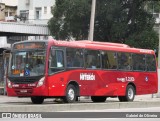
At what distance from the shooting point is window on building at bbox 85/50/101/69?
83.9ft

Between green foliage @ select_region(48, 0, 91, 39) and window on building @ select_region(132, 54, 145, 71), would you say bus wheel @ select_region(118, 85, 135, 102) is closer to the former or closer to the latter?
window on building @ select_region(132, 54, 145, 71)

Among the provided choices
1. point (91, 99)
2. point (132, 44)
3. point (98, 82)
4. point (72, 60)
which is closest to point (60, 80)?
point (72, 60)

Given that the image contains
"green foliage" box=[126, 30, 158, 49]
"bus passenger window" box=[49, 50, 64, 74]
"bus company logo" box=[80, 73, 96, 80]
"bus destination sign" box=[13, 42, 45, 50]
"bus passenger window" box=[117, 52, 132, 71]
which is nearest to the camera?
"bus passenger window" box=[49, 50, 64, 74]

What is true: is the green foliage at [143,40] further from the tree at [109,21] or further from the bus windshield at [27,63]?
the bus windshield at [27,63]

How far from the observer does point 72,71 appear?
80.2ft

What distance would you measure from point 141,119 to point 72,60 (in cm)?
800

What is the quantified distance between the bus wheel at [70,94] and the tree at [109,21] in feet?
92.9

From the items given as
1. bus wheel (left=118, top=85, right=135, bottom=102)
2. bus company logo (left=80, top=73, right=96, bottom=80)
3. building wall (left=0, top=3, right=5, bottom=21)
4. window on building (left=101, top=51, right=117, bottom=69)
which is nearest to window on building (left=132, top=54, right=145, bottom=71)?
bus wheel (left=118, top=85, right=135, bottom=102)

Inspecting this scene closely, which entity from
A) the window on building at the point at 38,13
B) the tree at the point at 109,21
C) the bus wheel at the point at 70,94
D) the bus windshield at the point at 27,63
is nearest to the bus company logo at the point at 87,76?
the bus wheel at the point at 70,94

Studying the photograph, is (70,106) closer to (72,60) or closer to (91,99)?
(72,60)

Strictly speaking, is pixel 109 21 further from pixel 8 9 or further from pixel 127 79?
pixel 8 9

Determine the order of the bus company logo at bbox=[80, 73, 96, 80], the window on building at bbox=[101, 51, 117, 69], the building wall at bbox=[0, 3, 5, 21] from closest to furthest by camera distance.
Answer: the bus company logo at bbox=[80, 73, 96, 80], the window on building at bbox=[101, 51, 117, 69], the building wall at bbox=[0, 3, 5, 21]

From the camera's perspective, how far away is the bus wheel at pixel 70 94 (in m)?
24.2

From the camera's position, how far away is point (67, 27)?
184 feet
